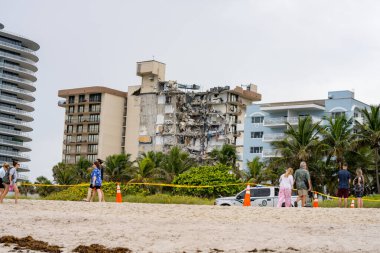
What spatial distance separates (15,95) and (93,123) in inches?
614

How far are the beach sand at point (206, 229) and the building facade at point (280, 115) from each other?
67307mm

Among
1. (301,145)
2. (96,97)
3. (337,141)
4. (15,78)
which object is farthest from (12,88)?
(337,141)

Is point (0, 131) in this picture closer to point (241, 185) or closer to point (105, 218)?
point (241, 185)

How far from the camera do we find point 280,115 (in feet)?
312

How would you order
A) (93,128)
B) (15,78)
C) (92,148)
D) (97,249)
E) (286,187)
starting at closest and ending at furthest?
(97,249) → (286,187) → (15,78) → (92,148) → (93,128)

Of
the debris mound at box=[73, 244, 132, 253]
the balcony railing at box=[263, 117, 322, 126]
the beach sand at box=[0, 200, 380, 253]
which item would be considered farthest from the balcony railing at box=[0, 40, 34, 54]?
the debris mound at box=[73, 244, 132, 253]

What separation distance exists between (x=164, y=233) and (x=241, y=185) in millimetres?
28892

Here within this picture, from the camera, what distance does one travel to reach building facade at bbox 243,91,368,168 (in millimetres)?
89125

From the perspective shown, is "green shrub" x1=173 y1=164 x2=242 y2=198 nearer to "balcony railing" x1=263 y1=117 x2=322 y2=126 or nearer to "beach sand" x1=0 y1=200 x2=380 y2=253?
"beach sand" x1=0 y1=200 x2=380 y2=253

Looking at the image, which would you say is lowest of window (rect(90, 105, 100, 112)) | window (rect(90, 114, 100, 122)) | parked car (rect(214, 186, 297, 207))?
parked car (rect(214, 186, 297, 207))

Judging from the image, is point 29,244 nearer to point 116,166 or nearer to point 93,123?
point 116,166

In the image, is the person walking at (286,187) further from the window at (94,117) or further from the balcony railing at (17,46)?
the window at (94,117)

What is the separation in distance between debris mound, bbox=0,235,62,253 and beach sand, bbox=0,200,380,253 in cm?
27

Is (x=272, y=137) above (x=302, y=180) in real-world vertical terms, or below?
above
